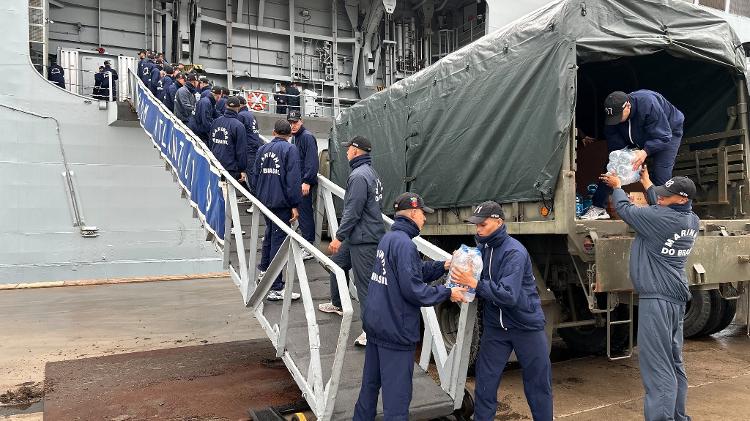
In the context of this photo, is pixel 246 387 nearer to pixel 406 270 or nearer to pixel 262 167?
pixel 262 167

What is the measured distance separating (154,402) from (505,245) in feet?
9.79

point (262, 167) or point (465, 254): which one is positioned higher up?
point (262, 167)

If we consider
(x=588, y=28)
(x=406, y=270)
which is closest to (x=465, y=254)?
(x=406, y=270)

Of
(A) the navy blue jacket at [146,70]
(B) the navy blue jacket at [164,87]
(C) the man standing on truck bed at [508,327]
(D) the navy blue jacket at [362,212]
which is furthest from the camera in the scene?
(A) the navy blue jacket at [146,70]

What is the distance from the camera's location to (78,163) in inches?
437

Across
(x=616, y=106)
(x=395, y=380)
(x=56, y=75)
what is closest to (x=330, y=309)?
(x=395, y=380)

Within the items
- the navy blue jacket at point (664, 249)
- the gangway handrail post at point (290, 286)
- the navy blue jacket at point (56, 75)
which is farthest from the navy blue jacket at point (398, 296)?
the navy blue jacket at point (56, 75)

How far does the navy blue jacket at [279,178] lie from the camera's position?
4902 mm

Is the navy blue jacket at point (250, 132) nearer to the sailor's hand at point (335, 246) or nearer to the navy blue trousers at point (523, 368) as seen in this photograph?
the sailor's hand at point (335, 246)

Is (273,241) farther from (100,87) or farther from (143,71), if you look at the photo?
(100,87)

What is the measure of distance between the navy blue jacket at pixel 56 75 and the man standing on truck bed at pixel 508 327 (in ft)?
37.6

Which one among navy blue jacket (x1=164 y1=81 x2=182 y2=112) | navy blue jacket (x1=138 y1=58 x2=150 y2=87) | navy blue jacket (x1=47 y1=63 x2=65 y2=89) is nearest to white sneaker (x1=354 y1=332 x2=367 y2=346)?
navy blue jacket (x1=164 y1=81 x2=182 y2=112)

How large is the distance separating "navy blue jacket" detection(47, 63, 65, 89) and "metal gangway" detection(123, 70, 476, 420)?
273 inches

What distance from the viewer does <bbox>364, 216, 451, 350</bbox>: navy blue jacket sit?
2.88 metres
